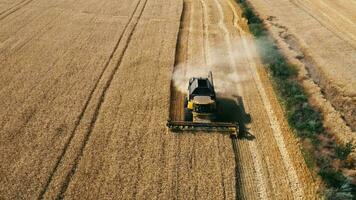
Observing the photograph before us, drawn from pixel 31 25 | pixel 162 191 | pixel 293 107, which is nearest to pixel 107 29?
pixel 31 25

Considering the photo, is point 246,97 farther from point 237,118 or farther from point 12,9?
point 12,9

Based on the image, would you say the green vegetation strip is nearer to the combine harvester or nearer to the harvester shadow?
the harvester shadow

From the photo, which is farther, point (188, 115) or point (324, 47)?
point (324, 47)

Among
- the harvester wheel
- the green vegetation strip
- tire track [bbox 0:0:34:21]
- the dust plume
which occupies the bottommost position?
the green vegetation strip

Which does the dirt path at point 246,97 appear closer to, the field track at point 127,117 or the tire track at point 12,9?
the field track at point 127,117

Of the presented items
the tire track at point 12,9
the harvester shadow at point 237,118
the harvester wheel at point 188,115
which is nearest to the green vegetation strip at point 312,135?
the harvester shadow at point 237,118

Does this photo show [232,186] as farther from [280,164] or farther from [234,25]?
[234,25]

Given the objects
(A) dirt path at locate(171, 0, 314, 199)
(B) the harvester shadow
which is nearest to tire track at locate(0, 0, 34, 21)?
(A) dirt path at locate(171, 0, 314, 199)

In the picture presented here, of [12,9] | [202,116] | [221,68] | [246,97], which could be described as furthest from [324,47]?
[12,9]
